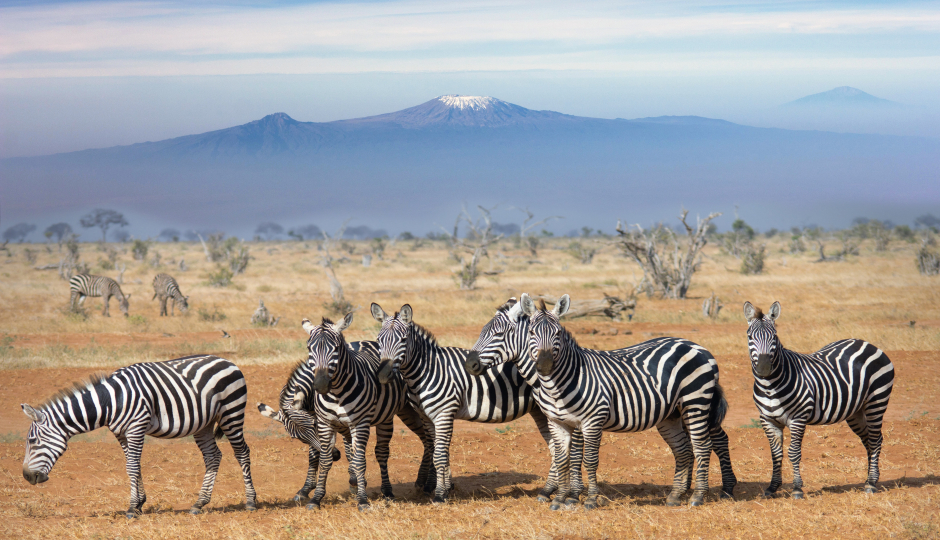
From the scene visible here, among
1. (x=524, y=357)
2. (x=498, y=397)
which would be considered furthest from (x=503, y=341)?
(x=498, y=397)

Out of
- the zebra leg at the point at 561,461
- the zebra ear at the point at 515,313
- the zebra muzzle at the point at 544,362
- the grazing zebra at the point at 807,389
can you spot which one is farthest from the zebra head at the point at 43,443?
the grazing zebra at the point at 807,389

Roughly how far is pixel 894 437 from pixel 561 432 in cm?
615

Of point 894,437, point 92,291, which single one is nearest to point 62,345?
point 92,291

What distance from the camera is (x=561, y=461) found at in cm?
761

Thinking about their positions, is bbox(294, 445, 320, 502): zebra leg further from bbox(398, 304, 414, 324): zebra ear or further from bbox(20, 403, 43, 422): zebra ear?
bbox(20, 403, 43, 422): zebra ear

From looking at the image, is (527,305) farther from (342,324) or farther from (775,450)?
(775,450)

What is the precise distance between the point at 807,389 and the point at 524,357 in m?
3.11

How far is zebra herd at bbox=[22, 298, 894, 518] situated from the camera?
738 cm

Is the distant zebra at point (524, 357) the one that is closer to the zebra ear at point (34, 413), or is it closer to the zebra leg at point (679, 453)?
the zebra leg at point (679, 453)

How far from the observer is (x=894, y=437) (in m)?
10.7

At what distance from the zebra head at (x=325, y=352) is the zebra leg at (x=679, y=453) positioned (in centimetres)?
377

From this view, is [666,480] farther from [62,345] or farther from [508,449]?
[62,345]

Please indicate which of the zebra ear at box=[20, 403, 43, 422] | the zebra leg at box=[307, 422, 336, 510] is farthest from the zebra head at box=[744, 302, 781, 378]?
the zebra ear at box=[20, 403, 43, 422]

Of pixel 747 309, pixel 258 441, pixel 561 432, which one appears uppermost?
pixel 747 309
